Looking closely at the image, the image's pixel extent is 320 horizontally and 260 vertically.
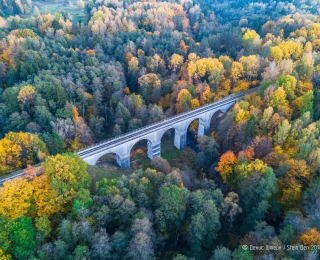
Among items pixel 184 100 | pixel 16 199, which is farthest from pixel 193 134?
pixel 16 199

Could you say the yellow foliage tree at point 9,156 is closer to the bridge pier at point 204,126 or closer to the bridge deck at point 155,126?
the bridge deck at point 155,126

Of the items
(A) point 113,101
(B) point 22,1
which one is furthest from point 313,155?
(B) point 22,1

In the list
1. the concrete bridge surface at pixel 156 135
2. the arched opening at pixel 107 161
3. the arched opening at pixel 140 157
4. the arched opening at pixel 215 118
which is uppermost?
the concrete bridge surface at pixel 156 135

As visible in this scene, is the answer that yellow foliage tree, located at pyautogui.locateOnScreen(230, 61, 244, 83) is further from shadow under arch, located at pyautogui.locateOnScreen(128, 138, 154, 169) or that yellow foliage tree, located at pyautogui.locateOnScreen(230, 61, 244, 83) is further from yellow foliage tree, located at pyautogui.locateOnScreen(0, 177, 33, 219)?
yellow foliage tree, located at pyautogui.locateOnScreen(0, 177, 33, 219)

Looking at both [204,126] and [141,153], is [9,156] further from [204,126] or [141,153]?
[204,126]

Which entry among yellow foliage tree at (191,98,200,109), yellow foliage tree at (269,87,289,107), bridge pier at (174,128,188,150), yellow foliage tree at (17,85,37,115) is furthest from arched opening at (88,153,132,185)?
yellow foliage tree at (269,87,289,107)

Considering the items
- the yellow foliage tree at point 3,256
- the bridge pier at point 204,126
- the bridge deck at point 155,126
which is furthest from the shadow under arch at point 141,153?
the yellow foliage tree at point 3,256

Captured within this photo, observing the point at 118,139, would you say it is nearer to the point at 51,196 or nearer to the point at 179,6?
the point at 51,196
